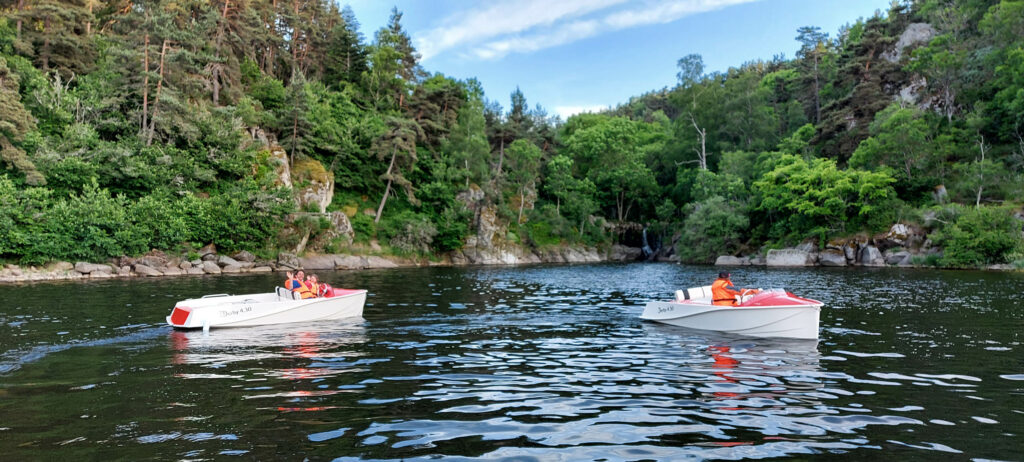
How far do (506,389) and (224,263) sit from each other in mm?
35300

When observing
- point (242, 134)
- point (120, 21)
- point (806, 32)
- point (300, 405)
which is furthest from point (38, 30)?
point (806, 32)

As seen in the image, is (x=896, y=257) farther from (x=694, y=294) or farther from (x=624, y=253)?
(x=694, y=294)

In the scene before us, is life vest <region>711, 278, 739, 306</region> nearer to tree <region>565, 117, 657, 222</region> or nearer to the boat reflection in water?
the boat reflection in water

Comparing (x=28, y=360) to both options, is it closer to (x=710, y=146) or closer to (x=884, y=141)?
(x=884, y=141)

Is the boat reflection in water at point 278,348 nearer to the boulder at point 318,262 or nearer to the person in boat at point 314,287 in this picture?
the person in boat at point 314,287

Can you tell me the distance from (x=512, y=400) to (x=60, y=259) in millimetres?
34559

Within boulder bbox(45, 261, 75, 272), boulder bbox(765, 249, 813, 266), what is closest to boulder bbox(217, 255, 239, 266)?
boulder bbox(45, 261, 75, 272)

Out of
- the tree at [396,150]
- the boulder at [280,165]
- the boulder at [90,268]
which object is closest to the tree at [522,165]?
the tree at [396,150]

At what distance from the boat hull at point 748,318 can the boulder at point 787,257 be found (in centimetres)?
3793

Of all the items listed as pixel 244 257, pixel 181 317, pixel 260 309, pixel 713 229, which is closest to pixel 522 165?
pixel 713 229

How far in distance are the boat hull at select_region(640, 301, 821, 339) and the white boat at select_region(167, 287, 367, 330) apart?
30.4ft

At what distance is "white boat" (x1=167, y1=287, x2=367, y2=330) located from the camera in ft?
46.4

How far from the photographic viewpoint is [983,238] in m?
37.6

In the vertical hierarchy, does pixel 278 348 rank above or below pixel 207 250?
below
